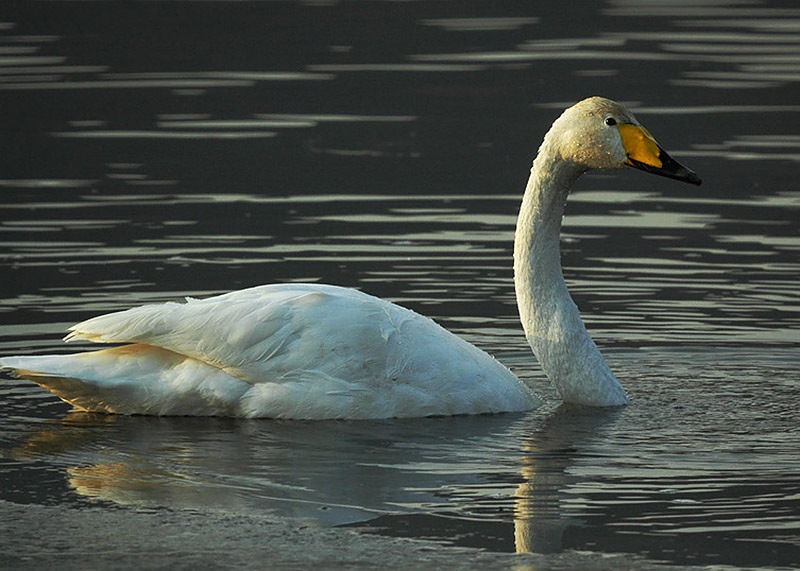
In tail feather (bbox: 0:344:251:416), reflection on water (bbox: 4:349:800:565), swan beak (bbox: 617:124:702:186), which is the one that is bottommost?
reflection on water (bbox: 4:349:800:565)

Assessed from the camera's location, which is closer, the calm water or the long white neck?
the calm water

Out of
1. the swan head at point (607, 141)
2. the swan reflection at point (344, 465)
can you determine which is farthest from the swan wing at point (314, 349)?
the swan head at point (607, 141)

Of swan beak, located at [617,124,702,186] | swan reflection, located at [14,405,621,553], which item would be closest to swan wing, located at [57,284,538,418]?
swan reflection, located at [14,405,621,553]

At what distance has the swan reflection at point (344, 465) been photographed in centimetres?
785

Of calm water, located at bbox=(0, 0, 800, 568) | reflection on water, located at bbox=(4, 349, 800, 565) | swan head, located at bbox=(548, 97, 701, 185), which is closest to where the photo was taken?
reflection on water, located at bbox=(4, 349, 800, 565)

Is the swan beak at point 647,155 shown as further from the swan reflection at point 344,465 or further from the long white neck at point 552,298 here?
the swan reflection at point 344,465

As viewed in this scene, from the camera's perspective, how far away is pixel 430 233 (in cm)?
1447

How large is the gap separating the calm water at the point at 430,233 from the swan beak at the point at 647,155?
120 cm

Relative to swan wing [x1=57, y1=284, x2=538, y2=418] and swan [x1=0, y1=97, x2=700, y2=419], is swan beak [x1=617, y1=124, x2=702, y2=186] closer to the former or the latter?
swan [x1=0, y1=97, x2=700, y2=419]

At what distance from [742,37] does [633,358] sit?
603 inches

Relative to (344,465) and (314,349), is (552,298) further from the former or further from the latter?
(344,465)

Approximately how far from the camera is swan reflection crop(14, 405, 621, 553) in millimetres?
7848

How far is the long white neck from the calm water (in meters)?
0.19

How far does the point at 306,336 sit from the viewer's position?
9570 mm
